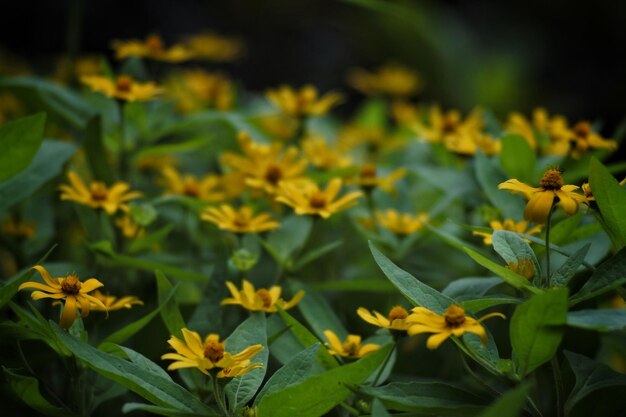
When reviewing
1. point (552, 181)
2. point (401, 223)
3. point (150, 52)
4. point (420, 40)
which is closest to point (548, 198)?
point (552, 181)

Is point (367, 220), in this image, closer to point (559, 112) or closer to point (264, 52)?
point (559, 112)

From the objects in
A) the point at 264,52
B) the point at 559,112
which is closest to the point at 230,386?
the point at 559,112

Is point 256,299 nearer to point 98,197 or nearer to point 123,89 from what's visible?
point 98,197

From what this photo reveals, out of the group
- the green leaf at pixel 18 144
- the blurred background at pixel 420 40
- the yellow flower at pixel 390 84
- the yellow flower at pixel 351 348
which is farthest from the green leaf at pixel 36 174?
the blurred background at pixel 420 40

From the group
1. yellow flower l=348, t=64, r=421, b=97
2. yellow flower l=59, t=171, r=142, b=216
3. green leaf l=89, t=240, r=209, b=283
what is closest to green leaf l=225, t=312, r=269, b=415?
green leaf l=89, t=240, r=209, b=283

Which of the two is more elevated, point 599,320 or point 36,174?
point 599,320

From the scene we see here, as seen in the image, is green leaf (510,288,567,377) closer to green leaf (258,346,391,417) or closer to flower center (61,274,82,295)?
green leaf (258,346,391,417)
